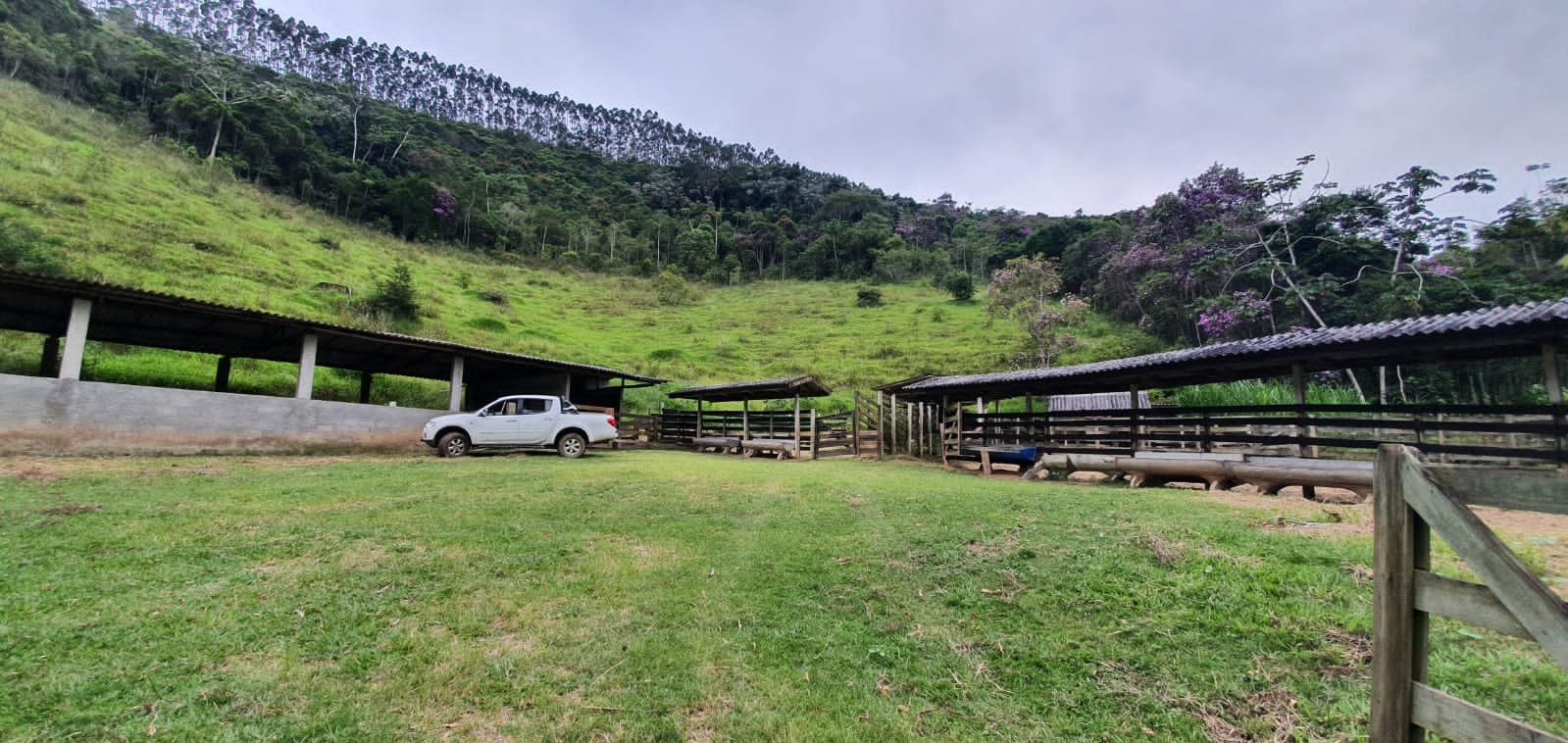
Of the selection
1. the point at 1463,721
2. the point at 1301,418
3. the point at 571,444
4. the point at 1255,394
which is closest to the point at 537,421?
the point at 571,444

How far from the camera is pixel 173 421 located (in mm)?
10938

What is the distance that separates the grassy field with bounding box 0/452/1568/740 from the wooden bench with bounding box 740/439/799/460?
1112 cm

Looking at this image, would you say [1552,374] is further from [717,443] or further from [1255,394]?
[717,443]

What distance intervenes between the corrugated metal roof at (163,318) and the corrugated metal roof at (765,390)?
19.4 ft

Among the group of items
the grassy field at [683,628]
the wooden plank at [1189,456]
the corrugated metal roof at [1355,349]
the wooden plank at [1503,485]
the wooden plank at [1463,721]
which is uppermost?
the corrugated metal roof at [1355,349]

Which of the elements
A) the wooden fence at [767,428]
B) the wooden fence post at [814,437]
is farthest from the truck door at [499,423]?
the wooden fence post at [814,437]

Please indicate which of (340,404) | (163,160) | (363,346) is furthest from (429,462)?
(163,160)

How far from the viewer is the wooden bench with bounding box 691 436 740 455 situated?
19.5 meters

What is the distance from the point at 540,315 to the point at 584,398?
16511 mm

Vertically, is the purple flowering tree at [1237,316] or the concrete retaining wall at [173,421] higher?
the purple flowering tree at [1237,316]

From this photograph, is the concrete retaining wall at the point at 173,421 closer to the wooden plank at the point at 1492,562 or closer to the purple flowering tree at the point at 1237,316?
the wooden plank at the point at 1492,562

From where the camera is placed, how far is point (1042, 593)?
3.89m

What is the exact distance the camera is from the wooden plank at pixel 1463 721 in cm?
145

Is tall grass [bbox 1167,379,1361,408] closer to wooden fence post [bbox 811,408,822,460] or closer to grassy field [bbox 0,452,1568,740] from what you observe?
wooden fence post [bbox 811,408,822,460]
